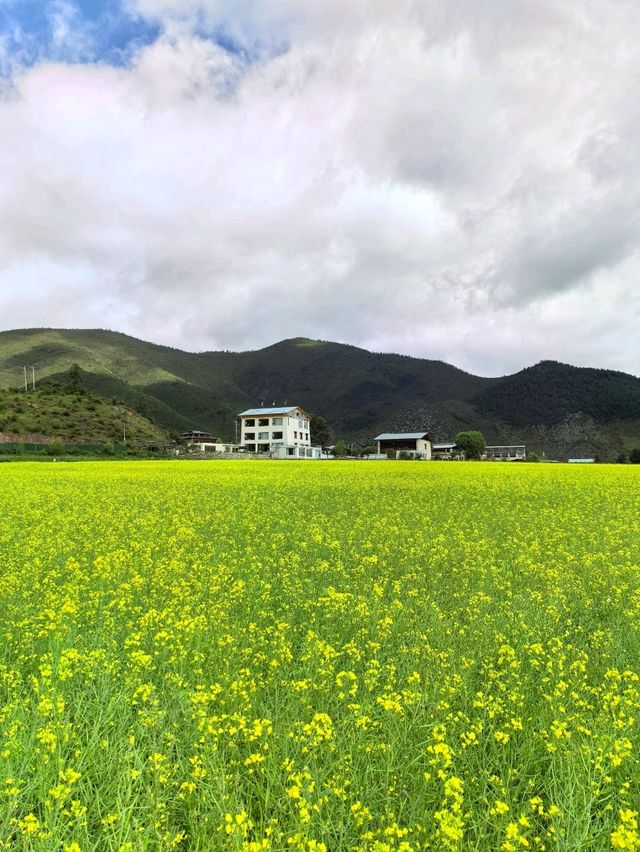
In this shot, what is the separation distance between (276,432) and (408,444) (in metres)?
24.9

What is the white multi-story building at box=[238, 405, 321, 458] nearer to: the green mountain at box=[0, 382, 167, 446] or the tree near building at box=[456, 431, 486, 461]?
the green mountain at box=[0, 382, 167, 446]

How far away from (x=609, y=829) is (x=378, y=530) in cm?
828

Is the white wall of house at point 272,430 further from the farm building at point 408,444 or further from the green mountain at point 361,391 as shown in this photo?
the green mountain at point 361,391

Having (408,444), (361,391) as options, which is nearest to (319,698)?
(408,444)

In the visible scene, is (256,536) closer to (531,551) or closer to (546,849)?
(531,551)

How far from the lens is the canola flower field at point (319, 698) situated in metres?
3.02

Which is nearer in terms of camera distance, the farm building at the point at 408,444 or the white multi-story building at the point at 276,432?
the white multi-story building at the point at 276,432

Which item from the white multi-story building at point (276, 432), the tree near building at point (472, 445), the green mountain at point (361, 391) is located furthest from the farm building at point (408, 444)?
the green mountain at point (361, 391)

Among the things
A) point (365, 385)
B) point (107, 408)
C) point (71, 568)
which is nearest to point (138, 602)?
point (71, 568)

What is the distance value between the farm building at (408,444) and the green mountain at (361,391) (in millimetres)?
27369

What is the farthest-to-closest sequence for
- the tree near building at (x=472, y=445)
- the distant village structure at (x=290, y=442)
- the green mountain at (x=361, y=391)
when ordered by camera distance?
1. the green mountain at (x=361, y=391)
2. the distant village structure at (x=290, y=442)
3. the tree near building at (x=472, y=445)

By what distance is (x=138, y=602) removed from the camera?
22.0 ft

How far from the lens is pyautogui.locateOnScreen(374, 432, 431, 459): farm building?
287 ft

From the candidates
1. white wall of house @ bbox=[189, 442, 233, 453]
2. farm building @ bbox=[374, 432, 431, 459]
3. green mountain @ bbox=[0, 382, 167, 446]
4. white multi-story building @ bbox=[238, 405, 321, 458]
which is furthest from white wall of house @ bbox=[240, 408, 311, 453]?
green mountain @ bbox=[0, 382, 167, 446]
